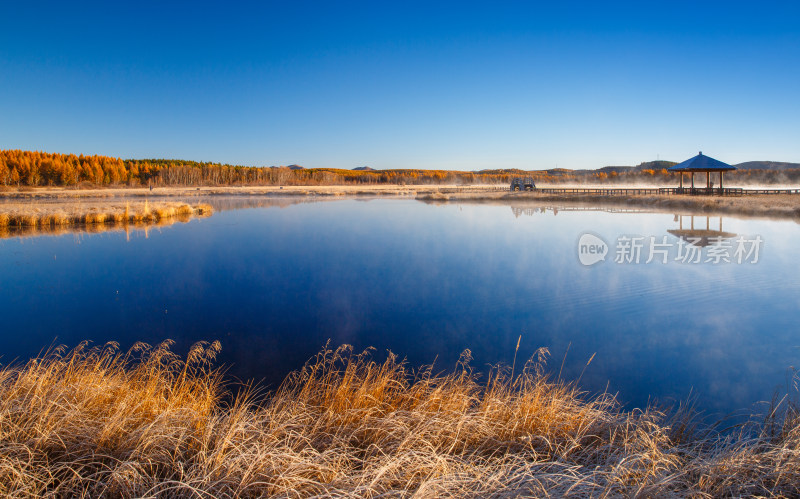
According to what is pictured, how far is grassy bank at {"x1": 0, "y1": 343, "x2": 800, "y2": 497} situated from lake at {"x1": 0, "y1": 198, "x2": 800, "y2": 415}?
131cm

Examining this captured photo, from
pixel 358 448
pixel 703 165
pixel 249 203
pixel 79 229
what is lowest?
pixel 358 448

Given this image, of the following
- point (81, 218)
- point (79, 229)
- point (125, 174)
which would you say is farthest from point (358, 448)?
point (125, 174)

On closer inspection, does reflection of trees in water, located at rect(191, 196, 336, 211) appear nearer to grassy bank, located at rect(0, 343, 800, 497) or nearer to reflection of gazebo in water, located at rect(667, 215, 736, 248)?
reflection of gazebo in water, located at rect(667, 215, 736, 248)

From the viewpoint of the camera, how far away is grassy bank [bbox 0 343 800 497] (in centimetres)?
246

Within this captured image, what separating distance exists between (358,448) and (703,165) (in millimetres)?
28043

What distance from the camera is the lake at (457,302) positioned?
5.22 m

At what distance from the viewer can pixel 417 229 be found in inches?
736

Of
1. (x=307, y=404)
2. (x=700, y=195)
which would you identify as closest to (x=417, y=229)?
(x=307, y=404)

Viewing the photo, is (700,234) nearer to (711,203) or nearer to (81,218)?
(711,203)

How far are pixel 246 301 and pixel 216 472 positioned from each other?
224 inches

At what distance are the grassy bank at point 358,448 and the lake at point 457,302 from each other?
131cm

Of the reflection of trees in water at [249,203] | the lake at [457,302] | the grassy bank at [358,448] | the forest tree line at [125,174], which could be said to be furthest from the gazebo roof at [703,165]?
the forest tree line at [125,174]

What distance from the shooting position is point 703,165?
24516mm

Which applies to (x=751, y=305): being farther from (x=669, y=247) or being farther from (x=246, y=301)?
(x=246, y=301)
